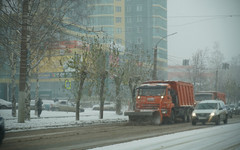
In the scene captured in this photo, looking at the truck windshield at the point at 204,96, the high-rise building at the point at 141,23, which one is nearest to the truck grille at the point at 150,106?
the truck windshield at the point at 204,96

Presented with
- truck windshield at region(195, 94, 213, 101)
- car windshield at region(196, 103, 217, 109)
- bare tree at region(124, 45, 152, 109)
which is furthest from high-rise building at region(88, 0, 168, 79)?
car windshield at region(196, 103, 217, 109)

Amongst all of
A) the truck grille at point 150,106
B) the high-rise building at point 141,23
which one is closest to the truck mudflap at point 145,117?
the truck grille at point 150,106

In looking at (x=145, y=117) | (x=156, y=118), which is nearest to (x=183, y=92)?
(x=156, y=118)

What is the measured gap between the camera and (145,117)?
2736 cm

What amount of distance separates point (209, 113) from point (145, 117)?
167 inches

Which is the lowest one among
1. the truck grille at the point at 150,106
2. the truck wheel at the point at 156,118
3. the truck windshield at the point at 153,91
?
the truck wheel at the point at 156,118

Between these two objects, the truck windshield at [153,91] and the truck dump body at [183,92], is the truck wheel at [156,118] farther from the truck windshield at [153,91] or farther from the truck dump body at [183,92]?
the truck dump body at [183,92]

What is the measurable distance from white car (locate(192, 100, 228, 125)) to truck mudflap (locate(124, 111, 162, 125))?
2.41 m

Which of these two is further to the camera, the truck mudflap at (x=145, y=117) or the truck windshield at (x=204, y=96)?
the truck windshield at (x=204, y=96)

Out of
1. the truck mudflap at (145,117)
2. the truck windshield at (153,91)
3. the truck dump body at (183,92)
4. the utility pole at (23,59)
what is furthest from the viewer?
the truck dump body at (183,92)

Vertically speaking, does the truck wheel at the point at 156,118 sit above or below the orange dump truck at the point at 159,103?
below

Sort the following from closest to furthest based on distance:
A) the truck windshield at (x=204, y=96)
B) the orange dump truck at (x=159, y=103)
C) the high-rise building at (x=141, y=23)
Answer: the orange dump truck at (x=159, y=103) < the truck windshield at (x=204, y=96) < the high-rise building at (x=141, y=23)

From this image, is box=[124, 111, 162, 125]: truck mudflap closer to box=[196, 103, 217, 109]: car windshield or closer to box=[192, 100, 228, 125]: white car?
box=[192, 100, 228, 125]: white car

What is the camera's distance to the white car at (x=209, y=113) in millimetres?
27359
